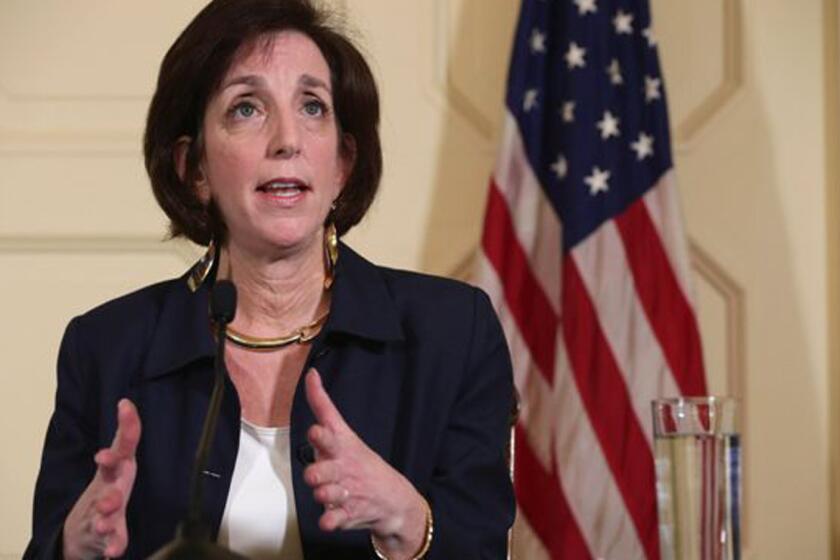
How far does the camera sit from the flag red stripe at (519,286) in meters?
3.57

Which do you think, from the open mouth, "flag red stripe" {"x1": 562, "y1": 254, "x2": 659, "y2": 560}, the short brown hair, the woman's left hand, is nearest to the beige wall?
"flag red stripe" {"x1": 562, "y1": 254, "x2": 659, "y2": 560}

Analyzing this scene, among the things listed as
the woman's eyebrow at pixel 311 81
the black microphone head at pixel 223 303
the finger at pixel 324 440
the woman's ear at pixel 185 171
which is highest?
the woman's eyebrow at pixel 311 81

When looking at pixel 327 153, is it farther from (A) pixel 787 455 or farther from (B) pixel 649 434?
(A) pixel 787 455

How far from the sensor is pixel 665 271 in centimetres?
352

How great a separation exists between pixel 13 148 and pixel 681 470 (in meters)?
2.64

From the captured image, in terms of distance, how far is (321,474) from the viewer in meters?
1.77

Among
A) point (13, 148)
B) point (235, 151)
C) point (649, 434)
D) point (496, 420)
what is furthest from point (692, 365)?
point (13, 148)

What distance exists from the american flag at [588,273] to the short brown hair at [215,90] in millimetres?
1059

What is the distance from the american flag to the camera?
3436 mm

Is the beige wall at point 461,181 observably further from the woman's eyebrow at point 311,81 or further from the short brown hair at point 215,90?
the woman's eyebrow at point 311,81

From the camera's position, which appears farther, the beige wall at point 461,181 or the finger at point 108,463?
the beige wall at point 461,181

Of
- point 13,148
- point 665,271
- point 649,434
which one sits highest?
point 13,148

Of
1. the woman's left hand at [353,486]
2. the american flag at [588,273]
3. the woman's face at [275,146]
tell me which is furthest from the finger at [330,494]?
the american flag at [588,273]

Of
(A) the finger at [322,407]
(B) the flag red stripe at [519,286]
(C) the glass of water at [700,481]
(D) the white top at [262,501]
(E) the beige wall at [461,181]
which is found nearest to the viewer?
(C) the glass of water at [700,481]
